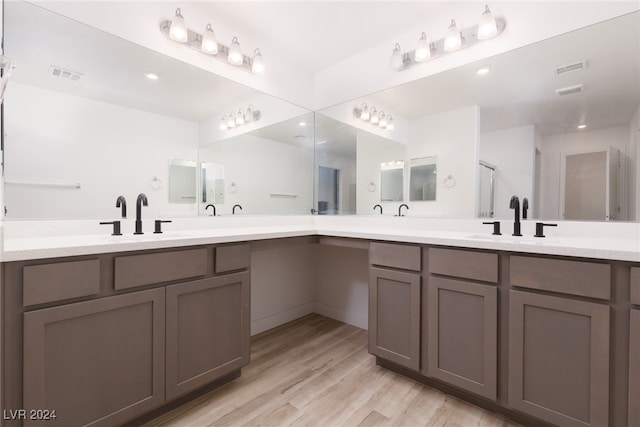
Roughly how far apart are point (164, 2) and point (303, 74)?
1.35m

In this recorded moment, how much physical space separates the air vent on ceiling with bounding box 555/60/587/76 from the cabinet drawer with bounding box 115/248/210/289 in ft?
7.65

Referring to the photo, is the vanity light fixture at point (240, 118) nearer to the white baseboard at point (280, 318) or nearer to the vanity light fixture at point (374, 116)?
the vanity light fixture at point (374, 116)

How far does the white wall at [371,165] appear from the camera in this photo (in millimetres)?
2535

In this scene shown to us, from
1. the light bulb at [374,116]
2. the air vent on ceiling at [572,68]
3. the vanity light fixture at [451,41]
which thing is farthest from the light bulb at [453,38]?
the light bulb at [374,116]

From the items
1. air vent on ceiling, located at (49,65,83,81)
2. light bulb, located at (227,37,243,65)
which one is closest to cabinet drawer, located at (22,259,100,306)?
air vent on ceiling, located at (49,65,83,81)

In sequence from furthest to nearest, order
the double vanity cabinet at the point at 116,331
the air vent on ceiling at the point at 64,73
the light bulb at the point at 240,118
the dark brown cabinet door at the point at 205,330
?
the light bulb at the point at 240,118 < the air vent on ceiling at the point at 64,73 < the dark brown cabinet door at the point at 205,330 < the double vanity cabinet at the point at 116,331

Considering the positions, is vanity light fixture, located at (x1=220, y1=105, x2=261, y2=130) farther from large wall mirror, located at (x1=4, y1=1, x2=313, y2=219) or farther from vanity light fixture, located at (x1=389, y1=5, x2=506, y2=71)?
vanity light fixture, located at (x1=389, y1=5, x2=506, y2=71)

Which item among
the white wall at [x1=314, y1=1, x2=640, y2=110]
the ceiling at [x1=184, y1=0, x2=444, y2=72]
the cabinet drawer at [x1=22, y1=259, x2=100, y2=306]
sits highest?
the ceiling at [x1=184, y1=0, x2=444, y2=72]

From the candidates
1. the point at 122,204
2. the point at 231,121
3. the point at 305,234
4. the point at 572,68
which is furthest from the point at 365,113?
the point at 122,204

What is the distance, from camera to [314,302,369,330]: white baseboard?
8.87ft

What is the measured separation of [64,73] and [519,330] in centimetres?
275

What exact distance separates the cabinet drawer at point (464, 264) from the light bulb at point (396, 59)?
61.3 inches

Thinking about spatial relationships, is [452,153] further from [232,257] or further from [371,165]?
[232,257]

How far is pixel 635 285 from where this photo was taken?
3.70ft
